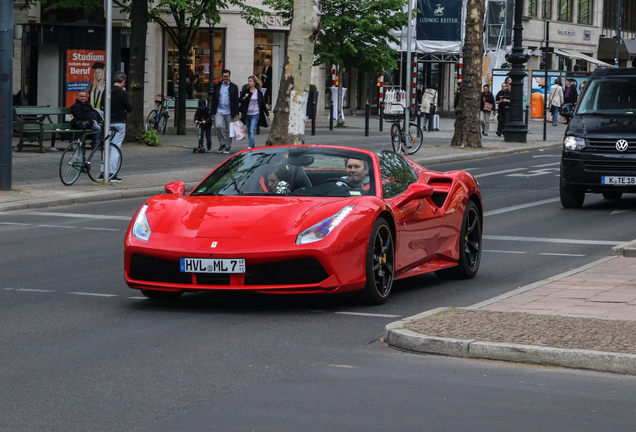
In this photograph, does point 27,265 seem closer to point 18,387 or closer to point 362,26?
point 18,387

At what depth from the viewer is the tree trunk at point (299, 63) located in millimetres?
21781

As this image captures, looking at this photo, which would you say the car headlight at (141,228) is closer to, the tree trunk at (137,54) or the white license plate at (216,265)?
the white license plate at (216,265)

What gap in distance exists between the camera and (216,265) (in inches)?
312

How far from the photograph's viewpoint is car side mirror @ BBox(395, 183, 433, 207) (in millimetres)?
9133

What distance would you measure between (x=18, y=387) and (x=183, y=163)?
1870 cm

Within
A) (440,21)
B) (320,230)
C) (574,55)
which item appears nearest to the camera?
(320,230)

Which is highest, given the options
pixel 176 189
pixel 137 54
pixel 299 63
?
pixel 137 54

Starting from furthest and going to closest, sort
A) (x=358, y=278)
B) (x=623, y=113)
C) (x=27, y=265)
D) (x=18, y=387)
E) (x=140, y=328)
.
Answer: (x=623, y=113)
(x=27, y=265)
(x=358, y=278)
(x=140, y=328)
(x=18, y=387)

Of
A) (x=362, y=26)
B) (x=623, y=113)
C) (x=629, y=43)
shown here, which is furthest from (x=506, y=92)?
(x=629, y=43)

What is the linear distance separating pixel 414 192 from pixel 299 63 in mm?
13516

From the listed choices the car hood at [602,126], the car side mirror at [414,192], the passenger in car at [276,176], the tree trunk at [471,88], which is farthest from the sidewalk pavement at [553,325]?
the tree trunk at [471,88]

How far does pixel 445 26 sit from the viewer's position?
172 ft

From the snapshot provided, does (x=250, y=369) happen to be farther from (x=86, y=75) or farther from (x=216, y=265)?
(x=86, y=75)

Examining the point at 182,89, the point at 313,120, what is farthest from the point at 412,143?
the point at 182,89
